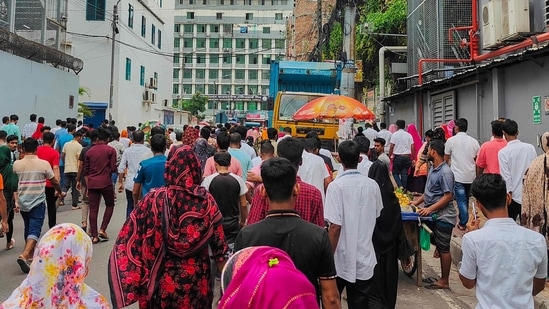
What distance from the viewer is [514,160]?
234 inches

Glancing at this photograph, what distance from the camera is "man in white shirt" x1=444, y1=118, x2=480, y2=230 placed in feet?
26.2

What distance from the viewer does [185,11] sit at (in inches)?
3455

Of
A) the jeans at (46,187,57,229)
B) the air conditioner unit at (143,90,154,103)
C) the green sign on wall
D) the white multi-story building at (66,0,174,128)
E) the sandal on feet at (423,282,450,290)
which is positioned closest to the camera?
the sandal on feet at (423,282,450,290)

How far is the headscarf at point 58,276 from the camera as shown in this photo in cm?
226

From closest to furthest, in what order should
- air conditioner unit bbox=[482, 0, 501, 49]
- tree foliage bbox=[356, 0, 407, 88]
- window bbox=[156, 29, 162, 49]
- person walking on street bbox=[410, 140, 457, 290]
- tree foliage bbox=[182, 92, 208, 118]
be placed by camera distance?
person walking on street bbox=[410, 140, 457, 290], air conditioner unit bbox=[482, 0, 501, 49], tree foliage bbox=[356, 0, 407, 88], window bbox=[156, 29, 162, 49], tree foliage bbox=[182, 92, 208, 118]

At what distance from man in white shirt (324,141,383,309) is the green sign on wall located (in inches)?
247

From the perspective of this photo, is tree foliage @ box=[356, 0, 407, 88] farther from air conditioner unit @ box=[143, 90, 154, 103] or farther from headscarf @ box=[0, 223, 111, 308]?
headscarf @ box=[0, 223, 111, 308]

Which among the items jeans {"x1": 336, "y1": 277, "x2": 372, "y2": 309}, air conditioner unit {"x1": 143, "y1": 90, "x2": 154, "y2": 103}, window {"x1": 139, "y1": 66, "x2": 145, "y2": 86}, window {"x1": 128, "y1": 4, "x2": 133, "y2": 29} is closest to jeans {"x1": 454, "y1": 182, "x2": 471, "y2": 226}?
jeans {"x1": 336, "y1": 277, "x2": 372, "y2": 309}

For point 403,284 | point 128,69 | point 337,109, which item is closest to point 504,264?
point 403,284

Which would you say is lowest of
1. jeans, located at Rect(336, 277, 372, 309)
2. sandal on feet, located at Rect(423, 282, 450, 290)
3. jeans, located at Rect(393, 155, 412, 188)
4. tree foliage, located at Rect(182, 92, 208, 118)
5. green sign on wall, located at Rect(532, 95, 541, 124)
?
sandal on feet, located at Rect(423, 282, 450, 290)

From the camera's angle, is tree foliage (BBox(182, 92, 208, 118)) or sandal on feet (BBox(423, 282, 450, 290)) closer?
sandal on feet (BBox(423, 282, 450, 290))

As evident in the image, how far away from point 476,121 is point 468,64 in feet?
7.70

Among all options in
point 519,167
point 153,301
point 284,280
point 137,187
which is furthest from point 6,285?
point 519,167

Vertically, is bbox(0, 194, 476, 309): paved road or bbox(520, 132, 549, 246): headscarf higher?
bbox(520, 132, 549, 246): headscarf
